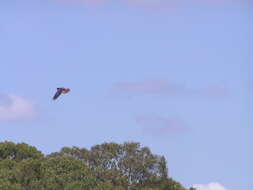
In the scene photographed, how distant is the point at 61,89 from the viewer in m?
89.6

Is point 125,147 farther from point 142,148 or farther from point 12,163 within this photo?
point 12,163

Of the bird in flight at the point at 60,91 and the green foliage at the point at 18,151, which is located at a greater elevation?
the green foliage at the point at 18,151

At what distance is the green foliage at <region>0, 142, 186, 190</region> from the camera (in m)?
116

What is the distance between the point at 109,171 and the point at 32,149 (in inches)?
492

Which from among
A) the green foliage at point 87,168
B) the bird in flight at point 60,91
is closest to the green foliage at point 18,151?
the green foliage at point 87,168

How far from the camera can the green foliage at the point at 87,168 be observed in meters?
116

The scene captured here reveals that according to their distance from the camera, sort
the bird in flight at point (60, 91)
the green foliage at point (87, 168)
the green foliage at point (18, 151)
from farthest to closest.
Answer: the green foliage at point (18, 151)
the green foliage at point (87, 168)
the bird in flight at point (60, 91)

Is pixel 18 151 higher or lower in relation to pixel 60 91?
higher

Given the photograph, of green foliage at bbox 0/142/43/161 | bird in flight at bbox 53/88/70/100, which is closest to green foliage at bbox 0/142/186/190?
green foliage at bbox 0/142/43/161

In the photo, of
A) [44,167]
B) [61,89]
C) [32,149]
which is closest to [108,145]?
[32,149]

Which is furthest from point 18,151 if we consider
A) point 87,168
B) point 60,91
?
point 60,91

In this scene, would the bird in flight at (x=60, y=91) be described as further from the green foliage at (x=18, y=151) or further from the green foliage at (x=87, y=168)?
the green foliage at (x=18, y=151)

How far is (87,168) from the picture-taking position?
120m

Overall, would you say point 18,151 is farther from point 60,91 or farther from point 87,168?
point 60,91
